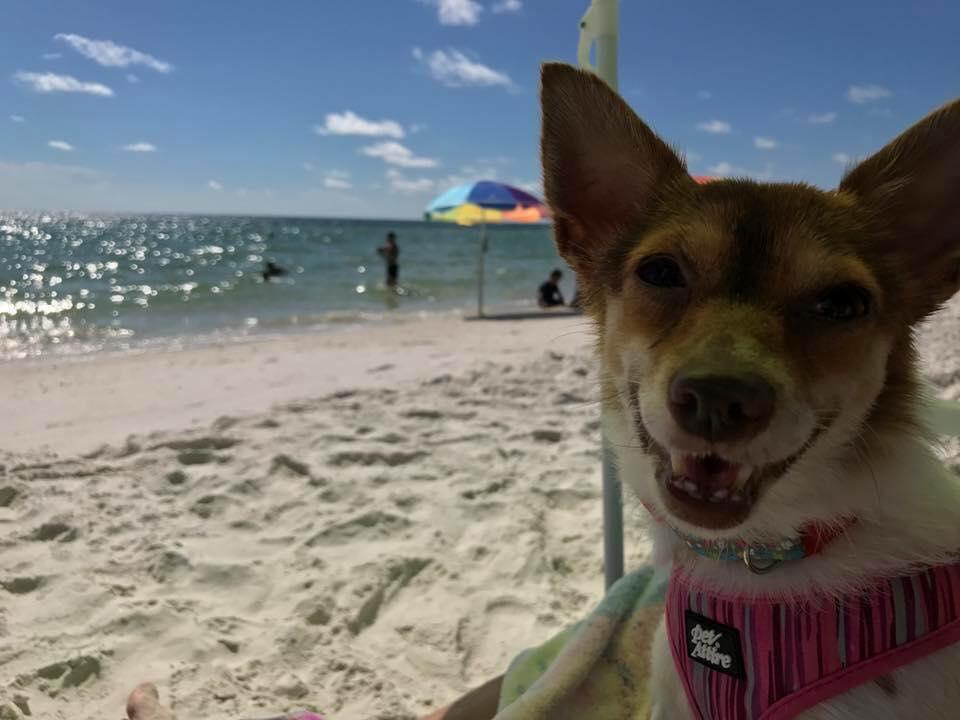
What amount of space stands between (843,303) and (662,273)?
450mm

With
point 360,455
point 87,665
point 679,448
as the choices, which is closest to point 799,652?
point 679,448

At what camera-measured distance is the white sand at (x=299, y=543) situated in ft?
10.1

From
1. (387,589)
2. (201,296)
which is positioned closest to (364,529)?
(387,589)

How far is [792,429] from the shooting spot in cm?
158

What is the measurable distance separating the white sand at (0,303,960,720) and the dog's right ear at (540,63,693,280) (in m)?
0.97

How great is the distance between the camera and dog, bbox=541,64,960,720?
1626 mm

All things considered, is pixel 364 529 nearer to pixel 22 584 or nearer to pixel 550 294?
pixel 22 584

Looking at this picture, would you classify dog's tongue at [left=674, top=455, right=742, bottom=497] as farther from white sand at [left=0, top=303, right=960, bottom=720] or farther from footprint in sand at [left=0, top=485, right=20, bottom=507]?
footprint in sand at [left=0, top=485, right=20, bottom=507]

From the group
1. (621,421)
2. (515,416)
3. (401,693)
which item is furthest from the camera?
(515,416)

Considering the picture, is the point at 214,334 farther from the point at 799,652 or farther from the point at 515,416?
the point at 799,652

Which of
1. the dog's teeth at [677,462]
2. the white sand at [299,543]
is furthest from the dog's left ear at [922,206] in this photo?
the white sand at [299,543]

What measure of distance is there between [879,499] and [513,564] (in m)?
2.46

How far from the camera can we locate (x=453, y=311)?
63.3 ft

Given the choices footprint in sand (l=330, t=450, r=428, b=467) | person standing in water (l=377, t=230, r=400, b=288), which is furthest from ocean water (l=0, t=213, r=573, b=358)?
footprint in sand (l=330, t=450, r=428, b=467)
